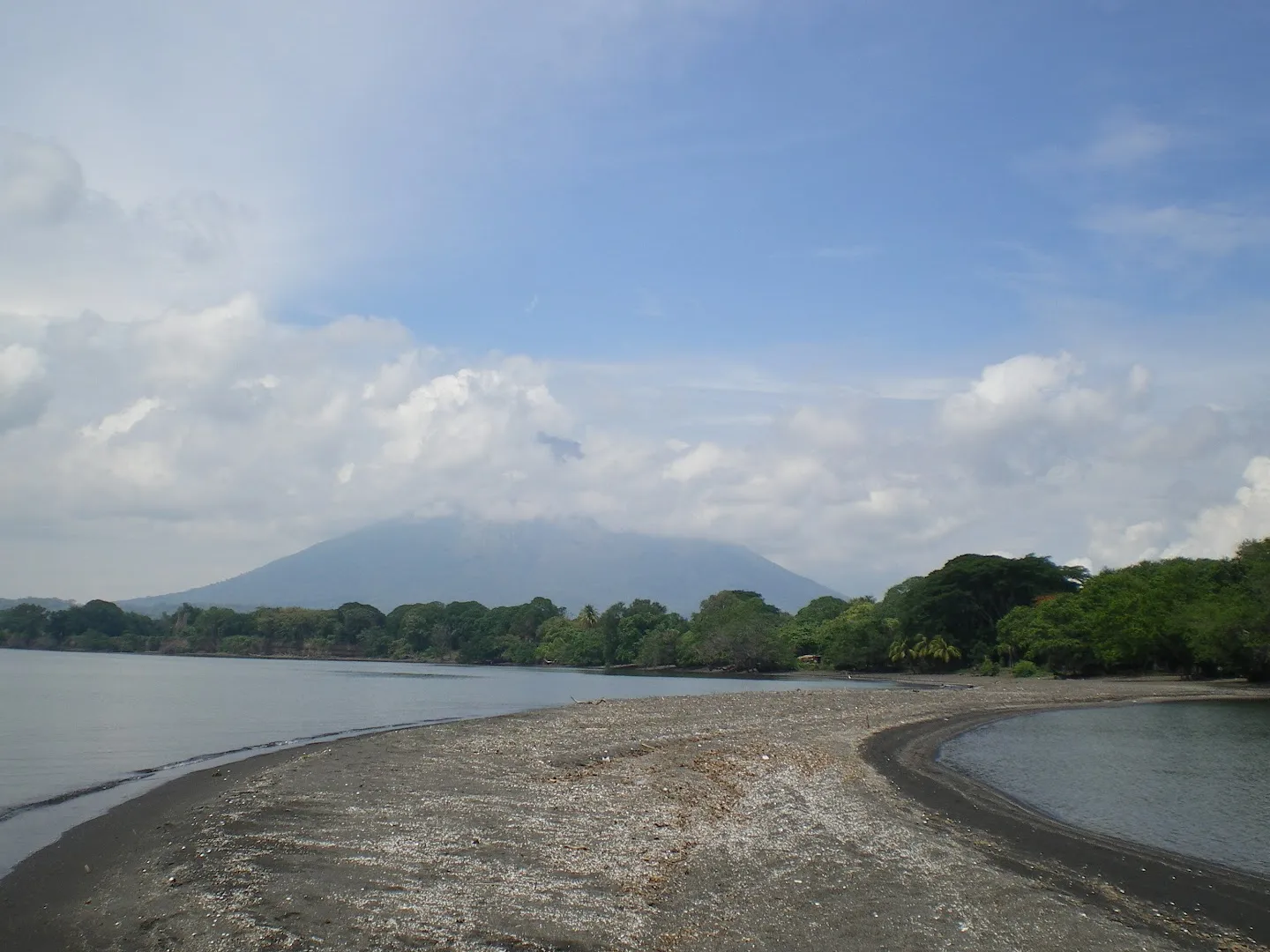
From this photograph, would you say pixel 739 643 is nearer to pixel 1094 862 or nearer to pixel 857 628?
pixel 857 628

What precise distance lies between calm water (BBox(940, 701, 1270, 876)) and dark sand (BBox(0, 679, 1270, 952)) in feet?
5.68

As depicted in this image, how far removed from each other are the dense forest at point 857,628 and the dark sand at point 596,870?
48.1 metres

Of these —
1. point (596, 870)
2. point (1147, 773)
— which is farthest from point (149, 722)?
point (1147, 773)

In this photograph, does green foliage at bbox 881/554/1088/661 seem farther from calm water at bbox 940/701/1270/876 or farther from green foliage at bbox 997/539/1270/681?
calm water at bbox 940/701/1270/876

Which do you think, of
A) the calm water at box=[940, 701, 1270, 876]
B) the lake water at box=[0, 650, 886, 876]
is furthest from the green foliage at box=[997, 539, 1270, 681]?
the lake water at box=[0, 650, 886, 876]

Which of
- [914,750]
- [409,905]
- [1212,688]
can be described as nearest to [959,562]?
[1212,688]

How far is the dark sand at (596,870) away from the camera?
9305 millimetres

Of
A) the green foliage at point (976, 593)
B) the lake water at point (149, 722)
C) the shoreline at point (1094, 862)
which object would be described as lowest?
the lake water at point (149, 722)

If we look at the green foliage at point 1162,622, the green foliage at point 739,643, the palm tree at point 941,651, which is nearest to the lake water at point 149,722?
the palm tree at point 941,651

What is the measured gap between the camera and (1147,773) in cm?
2358

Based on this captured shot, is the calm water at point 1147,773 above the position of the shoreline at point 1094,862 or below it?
below

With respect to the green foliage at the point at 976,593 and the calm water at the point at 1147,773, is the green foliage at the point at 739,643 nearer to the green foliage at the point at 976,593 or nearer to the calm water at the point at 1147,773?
the green foliage at the point at 976,593

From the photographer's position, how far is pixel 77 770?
22.2 m

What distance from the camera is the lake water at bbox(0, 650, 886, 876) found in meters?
18.3
